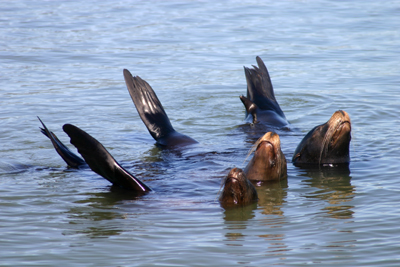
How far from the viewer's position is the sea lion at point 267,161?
575 centimetres

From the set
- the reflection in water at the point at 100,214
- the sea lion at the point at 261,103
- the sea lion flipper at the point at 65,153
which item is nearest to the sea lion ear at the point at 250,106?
the sea lion at the point at 261,103

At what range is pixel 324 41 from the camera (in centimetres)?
1478

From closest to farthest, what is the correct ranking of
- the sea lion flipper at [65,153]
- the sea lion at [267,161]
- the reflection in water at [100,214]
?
the reflection in water at [100,214] < the sea lion at [267,161] < the sea lion flipper at [65,153]

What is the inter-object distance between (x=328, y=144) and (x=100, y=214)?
2.83 metres

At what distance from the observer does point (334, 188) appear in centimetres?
584

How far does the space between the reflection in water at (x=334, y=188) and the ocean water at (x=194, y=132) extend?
3 cm

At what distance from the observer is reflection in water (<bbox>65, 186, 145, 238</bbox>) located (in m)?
4.68

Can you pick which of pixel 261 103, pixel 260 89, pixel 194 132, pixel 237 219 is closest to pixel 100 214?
pixel 237 219

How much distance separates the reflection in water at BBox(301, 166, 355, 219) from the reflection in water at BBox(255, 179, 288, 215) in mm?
289

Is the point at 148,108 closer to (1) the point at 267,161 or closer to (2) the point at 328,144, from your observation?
(1) the point at 267,161

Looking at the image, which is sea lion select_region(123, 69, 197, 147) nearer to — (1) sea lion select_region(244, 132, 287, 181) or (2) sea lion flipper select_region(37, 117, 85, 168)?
(2) sea lion flipper select_region(37, 117, 85, 168)

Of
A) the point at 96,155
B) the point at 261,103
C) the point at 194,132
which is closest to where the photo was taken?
the point at 96,155

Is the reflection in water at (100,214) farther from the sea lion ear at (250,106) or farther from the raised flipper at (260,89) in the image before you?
the raised flipper at (260,89)

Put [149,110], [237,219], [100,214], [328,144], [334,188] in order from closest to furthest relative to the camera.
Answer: [237,219] → [100,214] → [334,188] → [328,144] → [149,110]
